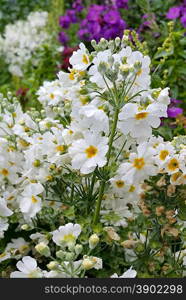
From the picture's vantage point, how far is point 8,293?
1529mm

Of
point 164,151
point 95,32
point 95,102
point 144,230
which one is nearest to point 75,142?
point 95,102

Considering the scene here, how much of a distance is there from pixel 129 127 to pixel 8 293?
22.4 inches

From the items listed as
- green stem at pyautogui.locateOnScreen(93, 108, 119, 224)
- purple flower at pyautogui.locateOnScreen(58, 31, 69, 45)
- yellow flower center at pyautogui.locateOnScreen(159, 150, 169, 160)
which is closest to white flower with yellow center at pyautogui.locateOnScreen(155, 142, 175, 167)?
yellow flower center at pyautogui.locateOnScreen(159, 150, 169, 160)

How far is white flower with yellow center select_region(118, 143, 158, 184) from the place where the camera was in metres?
1.66

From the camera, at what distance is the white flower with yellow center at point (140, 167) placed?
1662 mm

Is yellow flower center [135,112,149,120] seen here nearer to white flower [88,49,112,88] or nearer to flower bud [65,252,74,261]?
white flower [88,49,112,88]

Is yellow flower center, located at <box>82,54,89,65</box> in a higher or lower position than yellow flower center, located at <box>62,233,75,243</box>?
higher

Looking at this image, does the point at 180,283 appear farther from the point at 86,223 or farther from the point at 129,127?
the point at 129,127

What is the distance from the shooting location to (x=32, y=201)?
1826mm

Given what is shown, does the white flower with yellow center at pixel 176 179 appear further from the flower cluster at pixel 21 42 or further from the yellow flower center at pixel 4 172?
the flower cluster at pixel 21 42

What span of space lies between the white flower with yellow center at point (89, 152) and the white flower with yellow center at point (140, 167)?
0.10 meters

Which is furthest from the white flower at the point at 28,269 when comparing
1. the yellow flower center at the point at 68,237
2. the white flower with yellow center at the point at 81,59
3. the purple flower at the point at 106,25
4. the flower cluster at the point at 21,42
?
the flower cluster at the point at 21,42

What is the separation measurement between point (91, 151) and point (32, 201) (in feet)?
1.03

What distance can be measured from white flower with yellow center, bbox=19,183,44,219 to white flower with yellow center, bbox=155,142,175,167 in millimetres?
396
